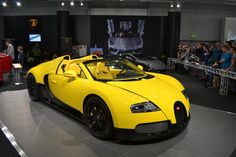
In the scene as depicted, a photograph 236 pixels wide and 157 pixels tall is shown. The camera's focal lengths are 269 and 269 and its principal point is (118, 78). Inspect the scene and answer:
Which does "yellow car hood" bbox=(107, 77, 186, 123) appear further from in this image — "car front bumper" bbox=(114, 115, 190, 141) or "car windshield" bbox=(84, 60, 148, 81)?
"car windshield" bbox=(84, 60, 148, 81)

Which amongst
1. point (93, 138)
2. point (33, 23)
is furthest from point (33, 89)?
point (33, 23)

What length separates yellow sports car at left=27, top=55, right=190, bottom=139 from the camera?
379cm

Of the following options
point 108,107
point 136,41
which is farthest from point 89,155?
point 136,41

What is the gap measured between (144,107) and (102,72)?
4.43ft

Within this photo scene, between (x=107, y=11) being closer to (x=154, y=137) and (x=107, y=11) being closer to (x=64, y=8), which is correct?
(x=64, y=8)

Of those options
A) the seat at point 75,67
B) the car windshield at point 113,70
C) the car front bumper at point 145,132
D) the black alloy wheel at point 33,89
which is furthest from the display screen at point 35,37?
the car front bumper at point 145,132

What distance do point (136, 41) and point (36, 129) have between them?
36.3ft

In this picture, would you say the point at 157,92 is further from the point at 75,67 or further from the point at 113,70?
the point at 75,67

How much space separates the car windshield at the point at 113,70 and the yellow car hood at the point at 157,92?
314 millimetres

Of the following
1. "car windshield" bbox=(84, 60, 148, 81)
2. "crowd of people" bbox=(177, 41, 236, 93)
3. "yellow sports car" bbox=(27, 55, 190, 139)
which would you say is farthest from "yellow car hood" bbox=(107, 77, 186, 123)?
"crowd of people" bbox=(177, 41, 236, 93)

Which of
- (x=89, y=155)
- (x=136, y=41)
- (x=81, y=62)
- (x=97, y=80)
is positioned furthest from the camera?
(x=136, y=41)

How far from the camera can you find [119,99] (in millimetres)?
3863

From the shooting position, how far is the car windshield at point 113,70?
4797mm

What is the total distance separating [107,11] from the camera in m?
16.0
